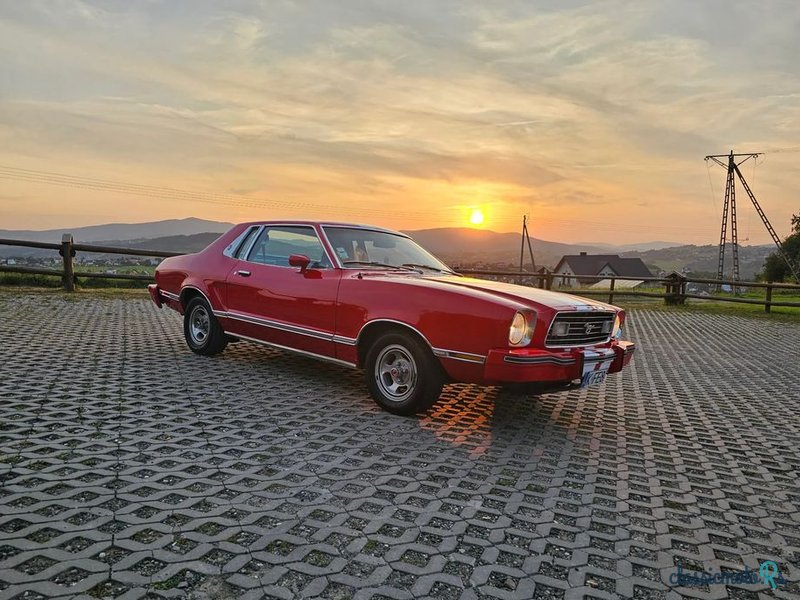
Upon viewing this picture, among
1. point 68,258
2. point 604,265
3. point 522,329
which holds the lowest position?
point 522,329

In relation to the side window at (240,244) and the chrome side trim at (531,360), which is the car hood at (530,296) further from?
the side window at (240,244)

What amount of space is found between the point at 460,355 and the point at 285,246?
2.47m

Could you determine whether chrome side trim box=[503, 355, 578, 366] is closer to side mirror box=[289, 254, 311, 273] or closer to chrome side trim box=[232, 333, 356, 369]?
chrome side trim box=[232, 333, 356, 369]

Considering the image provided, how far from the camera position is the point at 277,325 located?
214 inches

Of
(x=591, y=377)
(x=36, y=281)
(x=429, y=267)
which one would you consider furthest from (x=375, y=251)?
(x=36, y=281)

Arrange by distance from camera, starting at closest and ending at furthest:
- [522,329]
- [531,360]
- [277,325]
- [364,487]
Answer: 1. [364,487]
2. [531,360]
3. [522,329]
4. [277,325]

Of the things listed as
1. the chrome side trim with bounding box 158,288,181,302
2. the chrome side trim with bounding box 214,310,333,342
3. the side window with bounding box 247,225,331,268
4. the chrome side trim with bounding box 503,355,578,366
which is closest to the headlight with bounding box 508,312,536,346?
the chrome side trim with bounding box 503,355,578,366

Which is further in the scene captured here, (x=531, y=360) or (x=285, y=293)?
(x=285, y=293)

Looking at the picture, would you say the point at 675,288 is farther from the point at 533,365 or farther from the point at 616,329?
the point at 533,365

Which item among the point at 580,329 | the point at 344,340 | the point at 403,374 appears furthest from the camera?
the point at 344,340

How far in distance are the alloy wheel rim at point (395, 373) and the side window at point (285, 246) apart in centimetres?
116

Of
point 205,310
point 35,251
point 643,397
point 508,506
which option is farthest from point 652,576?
point 35,251

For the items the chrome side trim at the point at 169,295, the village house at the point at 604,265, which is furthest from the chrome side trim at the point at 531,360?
the village house at the point at 604,265

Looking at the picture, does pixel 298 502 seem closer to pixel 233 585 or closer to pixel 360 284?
pixel 233 585
